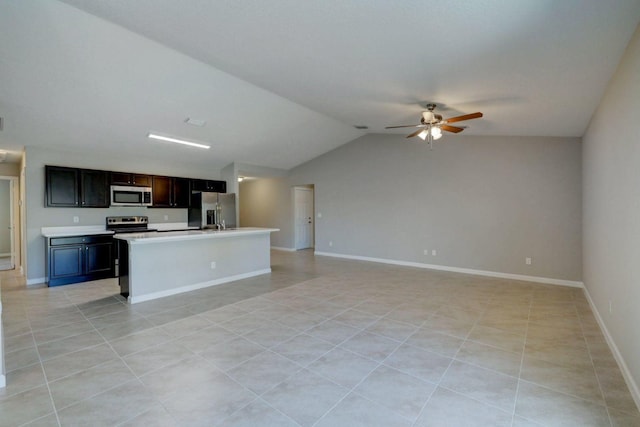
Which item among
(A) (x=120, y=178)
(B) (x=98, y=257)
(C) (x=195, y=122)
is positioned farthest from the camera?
(A) (x=120, y=178)

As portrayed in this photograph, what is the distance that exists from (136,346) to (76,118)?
360cm

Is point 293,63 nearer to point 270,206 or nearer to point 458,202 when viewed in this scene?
point 458,202

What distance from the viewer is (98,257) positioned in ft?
18.1

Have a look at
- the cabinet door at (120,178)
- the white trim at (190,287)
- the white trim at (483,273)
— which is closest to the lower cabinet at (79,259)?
the cabinet door at (120,178)

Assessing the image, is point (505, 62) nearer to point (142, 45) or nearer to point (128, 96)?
point (142, 45)

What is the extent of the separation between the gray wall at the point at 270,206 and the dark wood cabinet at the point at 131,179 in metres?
3.81

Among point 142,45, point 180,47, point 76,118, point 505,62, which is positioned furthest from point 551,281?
point 76,118

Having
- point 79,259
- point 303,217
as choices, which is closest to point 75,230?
point 79,259

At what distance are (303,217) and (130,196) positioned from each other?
4.84 meters

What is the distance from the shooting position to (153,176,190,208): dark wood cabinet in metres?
6.63

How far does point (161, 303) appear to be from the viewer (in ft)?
13.5

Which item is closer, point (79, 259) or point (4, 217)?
point (79, 259)

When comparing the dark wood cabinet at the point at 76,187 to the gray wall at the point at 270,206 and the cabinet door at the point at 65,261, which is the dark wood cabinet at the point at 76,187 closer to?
the cabinet door at the point at 65,261

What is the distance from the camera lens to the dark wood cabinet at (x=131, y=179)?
601 centimetres
